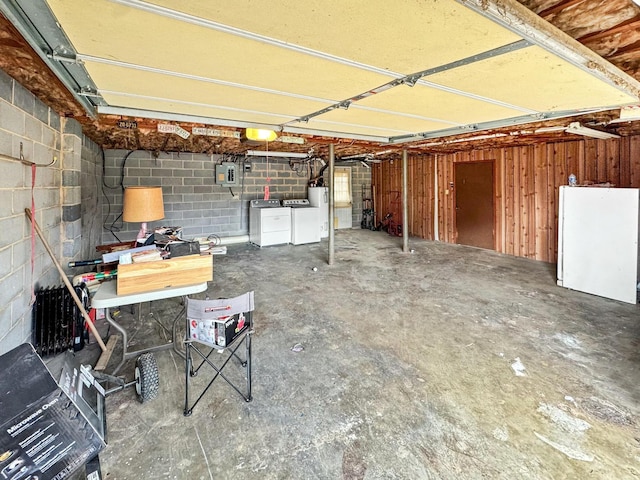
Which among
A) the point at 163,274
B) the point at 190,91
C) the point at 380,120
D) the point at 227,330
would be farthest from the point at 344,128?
the point at 227,330

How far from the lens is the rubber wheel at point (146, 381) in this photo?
1981 mm

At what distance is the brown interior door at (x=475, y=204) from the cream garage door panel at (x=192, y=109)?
4864 mm

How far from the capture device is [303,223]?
7.08 metres

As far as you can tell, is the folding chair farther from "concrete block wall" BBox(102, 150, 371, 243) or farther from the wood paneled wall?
the wood paneled wall

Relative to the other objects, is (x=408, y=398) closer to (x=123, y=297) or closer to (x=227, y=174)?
(x=123, y=297)

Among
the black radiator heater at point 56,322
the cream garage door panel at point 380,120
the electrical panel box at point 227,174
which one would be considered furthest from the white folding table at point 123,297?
the electrical panel box at point 227,174

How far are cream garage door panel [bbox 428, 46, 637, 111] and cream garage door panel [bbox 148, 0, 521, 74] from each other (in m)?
0.25

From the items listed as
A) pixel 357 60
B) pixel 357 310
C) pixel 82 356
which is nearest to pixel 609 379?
pixel 357 310

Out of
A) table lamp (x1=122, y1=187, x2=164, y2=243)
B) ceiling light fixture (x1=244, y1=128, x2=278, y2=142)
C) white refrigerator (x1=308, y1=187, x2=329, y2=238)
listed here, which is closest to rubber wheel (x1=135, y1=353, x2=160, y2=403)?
table lamp (x1=122, y1=187, x2=164, y2=243)

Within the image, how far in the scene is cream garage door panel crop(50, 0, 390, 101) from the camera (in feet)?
4.24

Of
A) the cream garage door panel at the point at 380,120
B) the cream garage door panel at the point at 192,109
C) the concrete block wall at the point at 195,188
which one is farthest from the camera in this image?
the concrete block wall at the point at 195,188

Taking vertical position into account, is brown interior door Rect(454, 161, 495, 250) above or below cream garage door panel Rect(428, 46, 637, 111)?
below

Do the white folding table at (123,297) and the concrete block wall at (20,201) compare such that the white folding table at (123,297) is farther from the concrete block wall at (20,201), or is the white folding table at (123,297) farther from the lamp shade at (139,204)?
the lamp shade at (139,204)

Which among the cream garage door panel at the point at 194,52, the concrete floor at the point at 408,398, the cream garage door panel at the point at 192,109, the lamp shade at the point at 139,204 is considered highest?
the cream garage door panel at the point at 192,109
